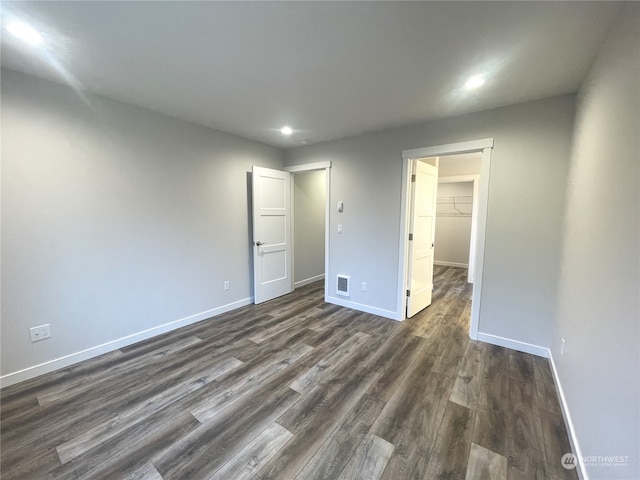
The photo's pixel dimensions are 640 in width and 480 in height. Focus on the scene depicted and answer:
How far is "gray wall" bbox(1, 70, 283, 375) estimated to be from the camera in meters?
2.09

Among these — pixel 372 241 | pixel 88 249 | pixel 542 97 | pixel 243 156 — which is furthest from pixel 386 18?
pixel 88 249

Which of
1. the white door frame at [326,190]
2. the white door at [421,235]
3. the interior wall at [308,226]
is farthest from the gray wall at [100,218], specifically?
the white door at [421,235]

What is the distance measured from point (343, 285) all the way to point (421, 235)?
52.8 inches

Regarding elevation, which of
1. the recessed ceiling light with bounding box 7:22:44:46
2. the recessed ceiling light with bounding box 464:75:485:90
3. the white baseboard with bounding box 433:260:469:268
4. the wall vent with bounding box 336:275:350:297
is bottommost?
the white baseboard with bounding box 433:260:469:268

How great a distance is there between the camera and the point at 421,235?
3.60 m

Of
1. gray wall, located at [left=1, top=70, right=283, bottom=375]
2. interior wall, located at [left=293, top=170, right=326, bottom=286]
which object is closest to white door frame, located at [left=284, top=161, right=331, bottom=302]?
interior wall, located at [left=293, top=170, right=326, bottom=286]

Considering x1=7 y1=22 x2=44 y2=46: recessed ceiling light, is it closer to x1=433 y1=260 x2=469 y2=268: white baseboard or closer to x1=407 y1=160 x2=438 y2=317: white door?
x1=407 y1=160 x2=438 y2=317: white door

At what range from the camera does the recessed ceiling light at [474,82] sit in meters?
2.08

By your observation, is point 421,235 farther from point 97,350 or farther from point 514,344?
point 97,350

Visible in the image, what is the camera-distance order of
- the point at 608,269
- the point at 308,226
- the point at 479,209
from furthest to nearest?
the point at 308,226 < the point at 479,209 < the point at 608,269

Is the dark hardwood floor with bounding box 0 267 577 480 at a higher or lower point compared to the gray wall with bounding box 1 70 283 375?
lower

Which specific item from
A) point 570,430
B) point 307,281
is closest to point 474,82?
point 570,430

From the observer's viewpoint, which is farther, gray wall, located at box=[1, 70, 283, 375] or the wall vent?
the wall vent

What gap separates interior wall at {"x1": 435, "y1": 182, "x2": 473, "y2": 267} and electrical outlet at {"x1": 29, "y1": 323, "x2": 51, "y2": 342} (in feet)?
24.9
